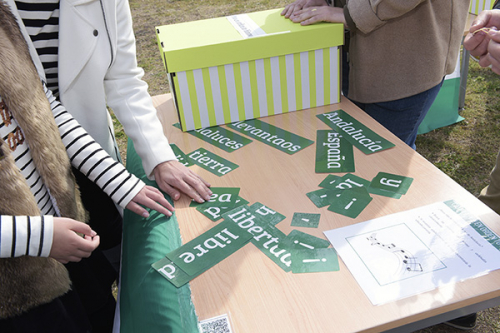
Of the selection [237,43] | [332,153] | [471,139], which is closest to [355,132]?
[332,153]

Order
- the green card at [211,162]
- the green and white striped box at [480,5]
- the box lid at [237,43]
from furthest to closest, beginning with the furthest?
the green and white striped box at [480,5] < the box lid at [237,43] < the green card at [211,162]

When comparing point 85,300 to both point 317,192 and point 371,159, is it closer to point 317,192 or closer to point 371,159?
point 317,192

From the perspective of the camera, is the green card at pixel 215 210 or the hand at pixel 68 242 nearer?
the hand at pixel 68 242

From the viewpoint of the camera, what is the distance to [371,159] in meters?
1.16

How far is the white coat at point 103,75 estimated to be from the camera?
1.02 meters

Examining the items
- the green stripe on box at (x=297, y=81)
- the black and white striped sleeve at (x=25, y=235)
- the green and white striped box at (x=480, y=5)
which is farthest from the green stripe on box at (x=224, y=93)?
the green and white striped box at (x=480, y=5)

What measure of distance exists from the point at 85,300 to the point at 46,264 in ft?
0.76

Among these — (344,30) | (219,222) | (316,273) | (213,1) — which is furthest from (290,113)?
(213,1)

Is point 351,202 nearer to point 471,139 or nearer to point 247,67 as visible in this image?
point 247,67

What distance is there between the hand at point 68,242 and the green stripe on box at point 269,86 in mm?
804

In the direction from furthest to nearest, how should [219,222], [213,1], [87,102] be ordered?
[213,1] → [87,102] → [219,222]

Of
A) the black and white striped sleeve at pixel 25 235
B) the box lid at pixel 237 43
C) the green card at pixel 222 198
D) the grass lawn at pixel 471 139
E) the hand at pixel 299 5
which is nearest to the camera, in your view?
the black and white striped sleeve at pixel 25 235

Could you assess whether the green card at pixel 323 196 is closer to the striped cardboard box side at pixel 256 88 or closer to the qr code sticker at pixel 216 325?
the qr code sticker at pixel 216 325

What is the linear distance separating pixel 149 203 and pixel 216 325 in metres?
0.38
